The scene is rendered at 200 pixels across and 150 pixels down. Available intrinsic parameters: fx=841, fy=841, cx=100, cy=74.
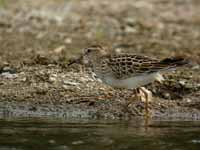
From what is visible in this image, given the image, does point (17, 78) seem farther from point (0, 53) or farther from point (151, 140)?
point (151, 140)

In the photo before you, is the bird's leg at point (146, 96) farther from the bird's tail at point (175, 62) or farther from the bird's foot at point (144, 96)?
the bird's tail at point (175, 62)

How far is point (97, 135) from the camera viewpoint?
32.9 feet

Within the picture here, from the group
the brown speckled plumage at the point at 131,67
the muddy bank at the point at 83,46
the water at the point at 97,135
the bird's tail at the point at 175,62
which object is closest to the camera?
the water at the point at 97,135

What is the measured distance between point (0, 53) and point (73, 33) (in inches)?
103

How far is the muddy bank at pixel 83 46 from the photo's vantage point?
38.3 feet

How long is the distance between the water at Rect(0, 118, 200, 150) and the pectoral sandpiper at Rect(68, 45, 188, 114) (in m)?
0.57

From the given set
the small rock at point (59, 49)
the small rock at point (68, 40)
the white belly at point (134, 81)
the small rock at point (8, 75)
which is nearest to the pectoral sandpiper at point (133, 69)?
the white belly at point (134, 81)

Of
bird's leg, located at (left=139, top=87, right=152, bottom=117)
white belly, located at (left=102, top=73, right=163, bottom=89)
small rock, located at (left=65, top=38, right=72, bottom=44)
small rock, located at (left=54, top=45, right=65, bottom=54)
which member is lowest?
bird's leg, located at (left=139, top=87, right=152, bottom=117)

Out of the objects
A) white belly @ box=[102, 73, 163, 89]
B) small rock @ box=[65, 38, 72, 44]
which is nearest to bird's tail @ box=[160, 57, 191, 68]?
white belly @ box=[102, 73, 163, 89]

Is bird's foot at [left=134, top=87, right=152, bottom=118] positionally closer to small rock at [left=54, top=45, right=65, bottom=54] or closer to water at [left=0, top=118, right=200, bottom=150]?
water at [left=0, top=118, right=200, bottom=150]

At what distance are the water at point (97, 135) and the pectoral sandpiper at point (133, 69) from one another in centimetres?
57

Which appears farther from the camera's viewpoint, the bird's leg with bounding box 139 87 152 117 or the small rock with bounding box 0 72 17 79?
the small rock with bounding box 0 72 17 79

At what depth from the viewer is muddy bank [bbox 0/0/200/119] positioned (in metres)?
11.7

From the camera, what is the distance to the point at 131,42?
1667 centimetres
